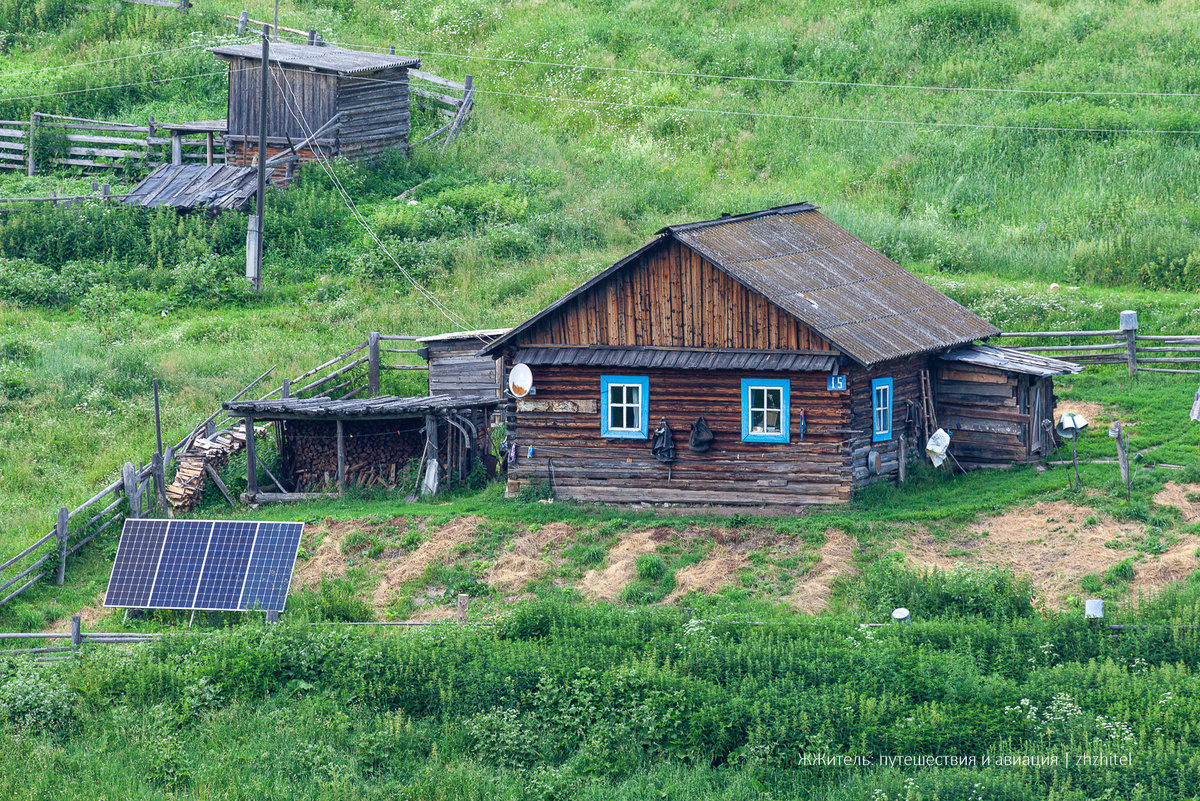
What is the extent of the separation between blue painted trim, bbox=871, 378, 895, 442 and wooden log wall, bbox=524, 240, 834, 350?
5.60 feet

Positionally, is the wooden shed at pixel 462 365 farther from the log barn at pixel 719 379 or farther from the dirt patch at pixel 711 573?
the dirt patch at pixel 711 573

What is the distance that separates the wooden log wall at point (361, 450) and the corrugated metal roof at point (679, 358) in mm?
2997

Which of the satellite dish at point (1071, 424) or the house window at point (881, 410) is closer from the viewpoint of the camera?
the satellite dish at point (1071, 424)

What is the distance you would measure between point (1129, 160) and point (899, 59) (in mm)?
10470

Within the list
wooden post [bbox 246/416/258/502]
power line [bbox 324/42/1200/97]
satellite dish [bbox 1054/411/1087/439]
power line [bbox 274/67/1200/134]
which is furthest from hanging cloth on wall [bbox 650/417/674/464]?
power line [bbox 324/42/1200/97]

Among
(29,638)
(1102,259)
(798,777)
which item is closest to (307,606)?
(29,638)

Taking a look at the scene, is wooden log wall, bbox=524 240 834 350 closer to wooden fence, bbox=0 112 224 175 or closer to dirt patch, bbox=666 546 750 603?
dirt patch, bbox=666 546 750 603

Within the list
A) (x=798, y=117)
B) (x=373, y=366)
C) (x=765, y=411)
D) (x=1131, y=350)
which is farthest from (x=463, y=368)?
(x=798, y=117)

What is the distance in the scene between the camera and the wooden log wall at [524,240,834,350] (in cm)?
→ 2475

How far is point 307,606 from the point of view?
71.6 ft

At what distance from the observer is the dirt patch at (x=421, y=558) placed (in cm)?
2281

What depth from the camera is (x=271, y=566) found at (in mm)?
22062

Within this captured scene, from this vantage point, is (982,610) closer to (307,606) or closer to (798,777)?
(798,777)

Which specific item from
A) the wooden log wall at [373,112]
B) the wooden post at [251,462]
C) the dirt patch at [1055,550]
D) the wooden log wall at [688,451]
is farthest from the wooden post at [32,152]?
the dirt patch at [1055,550]
